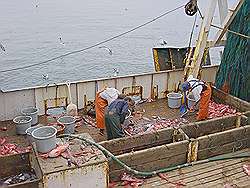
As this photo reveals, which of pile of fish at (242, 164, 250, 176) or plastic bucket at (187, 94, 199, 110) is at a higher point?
plastic bucket at (187, 94, 199, 110)

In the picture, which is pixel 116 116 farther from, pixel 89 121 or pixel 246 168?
pixel 246 168

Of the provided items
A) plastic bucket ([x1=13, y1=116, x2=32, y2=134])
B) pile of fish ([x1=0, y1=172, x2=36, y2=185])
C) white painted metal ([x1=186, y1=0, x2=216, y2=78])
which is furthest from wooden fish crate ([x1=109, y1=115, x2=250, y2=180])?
plastic bucket ([x1=13, y1=116, x2=32, y2=134])

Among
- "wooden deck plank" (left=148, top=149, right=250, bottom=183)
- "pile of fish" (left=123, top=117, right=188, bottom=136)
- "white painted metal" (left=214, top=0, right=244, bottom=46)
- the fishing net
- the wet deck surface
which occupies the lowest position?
"wooden deck plank" (left=148, top=149, right=250, bottom=183)

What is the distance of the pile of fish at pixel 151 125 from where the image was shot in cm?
874

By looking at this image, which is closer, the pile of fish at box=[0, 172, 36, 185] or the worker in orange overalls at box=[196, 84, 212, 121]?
the pile of fish at box=[0, 172, 36, 185]

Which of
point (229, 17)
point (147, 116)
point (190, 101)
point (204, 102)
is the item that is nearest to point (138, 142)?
point (147, 116)

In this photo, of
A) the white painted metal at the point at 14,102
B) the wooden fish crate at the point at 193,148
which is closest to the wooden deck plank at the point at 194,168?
the wooden fish crate at the point at 193,148

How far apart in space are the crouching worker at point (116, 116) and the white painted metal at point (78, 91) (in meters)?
2.60

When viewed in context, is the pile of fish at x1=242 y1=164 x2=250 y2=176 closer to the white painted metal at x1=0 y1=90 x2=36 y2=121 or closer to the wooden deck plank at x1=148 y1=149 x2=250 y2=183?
the wooden deck plank at x1=148 y1=149 x2=250 y2=183

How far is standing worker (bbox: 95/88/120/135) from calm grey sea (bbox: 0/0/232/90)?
12.7m

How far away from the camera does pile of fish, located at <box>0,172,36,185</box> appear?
5854 millimetres

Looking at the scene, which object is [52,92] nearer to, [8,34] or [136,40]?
[136,40]

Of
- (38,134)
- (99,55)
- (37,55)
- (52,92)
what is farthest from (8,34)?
(38,134)

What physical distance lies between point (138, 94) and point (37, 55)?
56.4 feet
